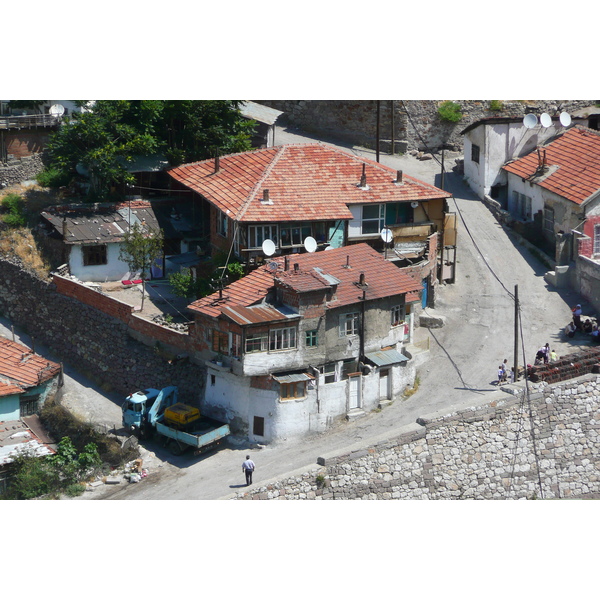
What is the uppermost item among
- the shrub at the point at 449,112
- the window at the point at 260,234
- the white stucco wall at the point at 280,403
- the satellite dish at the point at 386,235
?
the shrub at the point at 449,112

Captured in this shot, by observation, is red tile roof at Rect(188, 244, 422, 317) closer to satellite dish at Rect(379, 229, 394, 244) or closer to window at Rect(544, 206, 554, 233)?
satellite dish at Rect(379, 229, 394, 244)

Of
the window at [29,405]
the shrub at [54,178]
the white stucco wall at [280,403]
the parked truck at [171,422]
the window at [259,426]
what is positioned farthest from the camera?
the shrub at [54,178]

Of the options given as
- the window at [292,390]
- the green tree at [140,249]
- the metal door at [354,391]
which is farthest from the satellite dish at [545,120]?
the window at [292,390]

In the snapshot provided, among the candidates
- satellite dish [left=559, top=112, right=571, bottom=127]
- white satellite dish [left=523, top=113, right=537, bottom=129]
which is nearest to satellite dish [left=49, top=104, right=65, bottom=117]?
white satellite dish [left=523, top=113, right=537, bottom=129]

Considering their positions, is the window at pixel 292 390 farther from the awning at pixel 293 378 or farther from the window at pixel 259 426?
the window at pixel 259 426

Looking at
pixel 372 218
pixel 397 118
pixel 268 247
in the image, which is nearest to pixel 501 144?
pixel 397 118

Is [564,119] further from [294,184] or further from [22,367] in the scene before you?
[22,367]

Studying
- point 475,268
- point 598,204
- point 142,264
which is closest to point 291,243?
point 142,264
